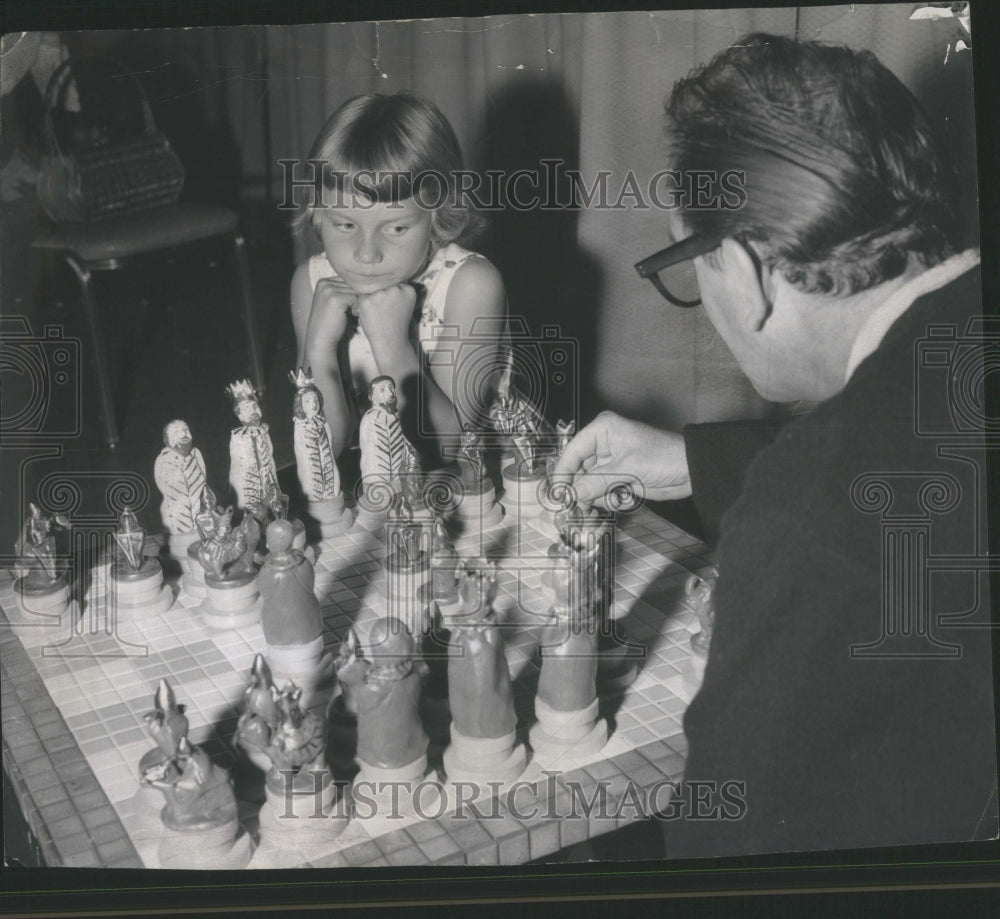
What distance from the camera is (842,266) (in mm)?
1352

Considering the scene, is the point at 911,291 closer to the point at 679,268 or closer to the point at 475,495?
the point at 679,268

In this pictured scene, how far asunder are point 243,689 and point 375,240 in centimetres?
55

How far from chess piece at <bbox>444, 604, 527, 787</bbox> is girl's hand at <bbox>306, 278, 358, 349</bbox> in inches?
19.8

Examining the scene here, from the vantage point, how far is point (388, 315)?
160 cm

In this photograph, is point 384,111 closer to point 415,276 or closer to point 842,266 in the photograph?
point 415,276

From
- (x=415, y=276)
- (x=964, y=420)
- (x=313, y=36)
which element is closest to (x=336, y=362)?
(x=415, y=276)

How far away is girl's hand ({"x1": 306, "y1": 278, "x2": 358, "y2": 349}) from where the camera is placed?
157 cm

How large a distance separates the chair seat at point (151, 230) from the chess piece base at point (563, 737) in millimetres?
678

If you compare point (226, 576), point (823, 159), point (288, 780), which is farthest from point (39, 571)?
point (823, 159)

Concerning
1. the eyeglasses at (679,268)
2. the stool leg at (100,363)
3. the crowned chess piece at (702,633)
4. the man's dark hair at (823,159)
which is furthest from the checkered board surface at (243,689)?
the man's dark hair at (823,159)

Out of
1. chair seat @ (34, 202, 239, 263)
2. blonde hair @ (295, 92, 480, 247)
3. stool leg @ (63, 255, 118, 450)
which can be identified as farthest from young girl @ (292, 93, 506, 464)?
stool leg @ (63, 255, 118, 450)

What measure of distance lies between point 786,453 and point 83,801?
0.79 meters

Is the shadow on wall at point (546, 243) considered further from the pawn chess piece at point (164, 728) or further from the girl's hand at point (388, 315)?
the pawn chess piece at point (164, 728)

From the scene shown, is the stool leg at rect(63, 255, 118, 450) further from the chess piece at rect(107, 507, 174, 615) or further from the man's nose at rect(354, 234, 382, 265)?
the man's nose at rect(354, 234, 382, 265)
